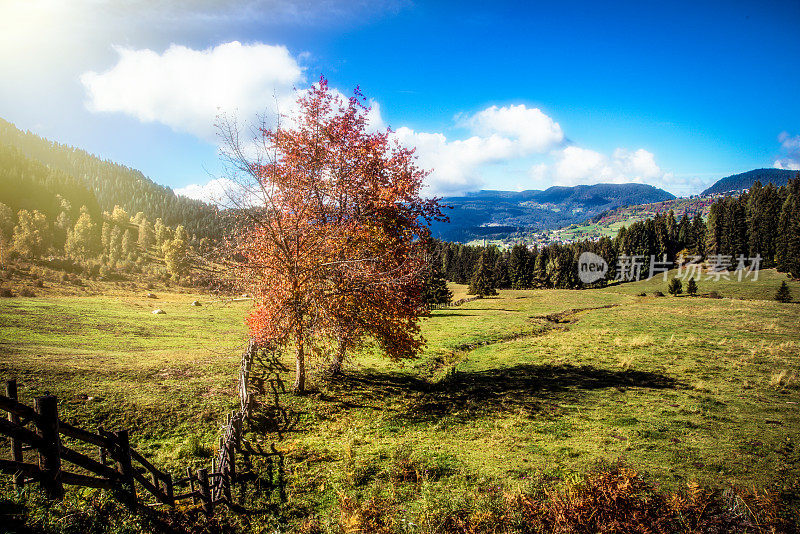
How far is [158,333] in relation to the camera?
2995cm

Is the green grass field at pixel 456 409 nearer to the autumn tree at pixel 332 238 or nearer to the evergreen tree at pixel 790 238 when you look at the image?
the autumn tree at pixel 332 238

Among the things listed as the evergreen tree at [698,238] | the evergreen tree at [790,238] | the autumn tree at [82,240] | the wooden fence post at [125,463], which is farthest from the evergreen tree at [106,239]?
the evergreen tree at [698,238]

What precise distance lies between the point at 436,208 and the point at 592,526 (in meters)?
12.9

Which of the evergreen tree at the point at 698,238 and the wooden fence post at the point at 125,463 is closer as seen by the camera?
the wooden fence post at the point at 125,463

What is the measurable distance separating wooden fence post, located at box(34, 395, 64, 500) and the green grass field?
14.2 feet

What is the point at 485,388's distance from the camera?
59.5 feet

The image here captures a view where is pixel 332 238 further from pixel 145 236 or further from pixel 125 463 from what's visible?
pixel 145 236

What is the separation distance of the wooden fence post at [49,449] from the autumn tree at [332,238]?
713cm

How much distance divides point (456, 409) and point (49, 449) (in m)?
13.6

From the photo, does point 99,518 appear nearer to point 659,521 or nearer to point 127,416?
point 127,416

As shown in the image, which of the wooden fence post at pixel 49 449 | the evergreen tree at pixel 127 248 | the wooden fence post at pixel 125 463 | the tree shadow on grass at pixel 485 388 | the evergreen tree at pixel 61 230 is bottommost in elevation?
the tree shadow on grass at pixel 485 388

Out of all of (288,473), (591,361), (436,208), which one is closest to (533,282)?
(591,361)

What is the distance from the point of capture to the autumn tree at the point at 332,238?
1288 centimetres

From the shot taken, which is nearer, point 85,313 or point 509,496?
point 509,496
